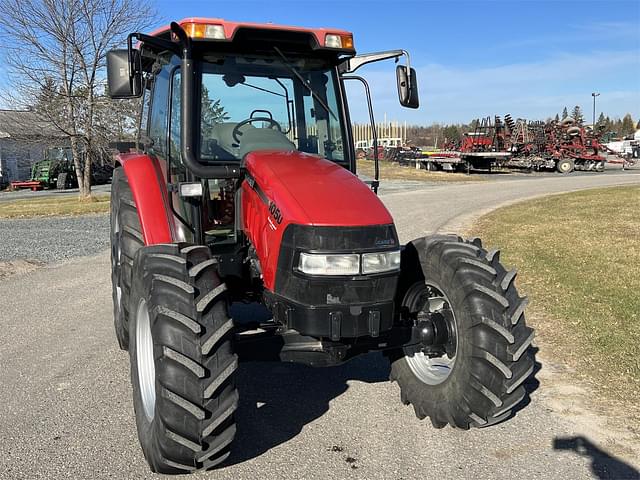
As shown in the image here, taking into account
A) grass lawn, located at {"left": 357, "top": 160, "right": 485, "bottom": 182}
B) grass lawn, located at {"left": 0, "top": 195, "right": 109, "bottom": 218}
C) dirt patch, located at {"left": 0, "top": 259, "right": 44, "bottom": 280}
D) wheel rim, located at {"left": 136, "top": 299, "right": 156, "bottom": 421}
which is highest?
grass lawn, located at {"left": 357, "top": 160, "right": 485, "bottom": 182}

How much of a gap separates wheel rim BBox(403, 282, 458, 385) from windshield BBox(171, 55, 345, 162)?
3.63 ft

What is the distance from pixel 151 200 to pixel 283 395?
1.63 metres

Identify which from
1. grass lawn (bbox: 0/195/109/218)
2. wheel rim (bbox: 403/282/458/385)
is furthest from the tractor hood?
grass lawn (bbox: 0/195/109/218)

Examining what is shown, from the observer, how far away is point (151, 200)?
4.08 metres

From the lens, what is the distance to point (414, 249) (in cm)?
373

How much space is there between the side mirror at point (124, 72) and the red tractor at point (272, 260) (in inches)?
0.4

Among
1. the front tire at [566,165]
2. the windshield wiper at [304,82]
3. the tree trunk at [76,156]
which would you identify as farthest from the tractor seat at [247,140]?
the front tire at [566,165]

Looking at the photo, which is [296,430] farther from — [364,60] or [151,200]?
[364,60]

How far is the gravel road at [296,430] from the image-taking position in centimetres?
298

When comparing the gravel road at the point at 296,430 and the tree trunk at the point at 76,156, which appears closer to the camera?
the gravel road at the point at 296,430

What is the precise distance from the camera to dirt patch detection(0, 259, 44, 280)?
8.37 m

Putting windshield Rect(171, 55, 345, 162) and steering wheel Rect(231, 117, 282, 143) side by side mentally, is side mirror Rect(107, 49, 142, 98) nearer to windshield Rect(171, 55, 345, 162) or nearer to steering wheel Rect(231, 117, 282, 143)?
windshield Rect(171, 55, 345, 162)

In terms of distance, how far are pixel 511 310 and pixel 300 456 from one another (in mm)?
1398

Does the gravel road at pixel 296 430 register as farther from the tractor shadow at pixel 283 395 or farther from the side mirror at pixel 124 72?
the side mirror at pixel 124 72
